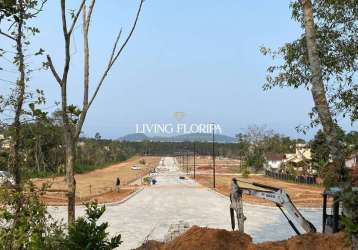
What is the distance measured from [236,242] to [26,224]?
6.93 metres

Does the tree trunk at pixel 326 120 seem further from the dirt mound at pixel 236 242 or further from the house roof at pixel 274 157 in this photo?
the house roof at pixel 274 157

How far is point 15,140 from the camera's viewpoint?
29.0 feet

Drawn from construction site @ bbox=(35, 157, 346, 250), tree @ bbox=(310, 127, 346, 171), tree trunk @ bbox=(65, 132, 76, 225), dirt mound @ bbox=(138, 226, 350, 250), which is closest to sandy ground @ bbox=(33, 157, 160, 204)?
tree trunk @ bbox=(65, 132, 76, 225)

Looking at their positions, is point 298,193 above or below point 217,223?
below

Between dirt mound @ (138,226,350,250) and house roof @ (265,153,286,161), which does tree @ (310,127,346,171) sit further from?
house roof @ (265,153,286,161)

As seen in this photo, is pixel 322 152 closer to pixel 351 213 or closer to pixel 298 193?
pixel 351 213

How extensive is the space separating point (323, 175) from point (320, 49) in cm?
316

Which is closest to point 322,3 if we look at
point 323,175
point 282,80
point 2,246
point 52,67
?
point 282,80

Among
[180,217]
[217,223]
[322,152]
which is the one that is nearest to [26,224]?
[322,152]

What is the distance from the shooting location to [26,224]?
26.0 ft

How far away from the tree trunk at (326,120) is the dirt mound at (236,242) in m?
6.67

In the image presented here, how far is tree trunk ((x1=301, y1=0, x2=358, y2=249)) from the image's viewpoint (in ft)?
22.0

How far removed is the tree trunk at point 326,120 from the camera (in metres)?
6.70

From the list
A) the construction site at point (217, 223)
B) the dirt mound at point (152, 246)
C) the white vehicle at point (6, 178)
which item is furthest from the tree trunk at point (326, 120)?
the dirt mound at point (152, 246)
